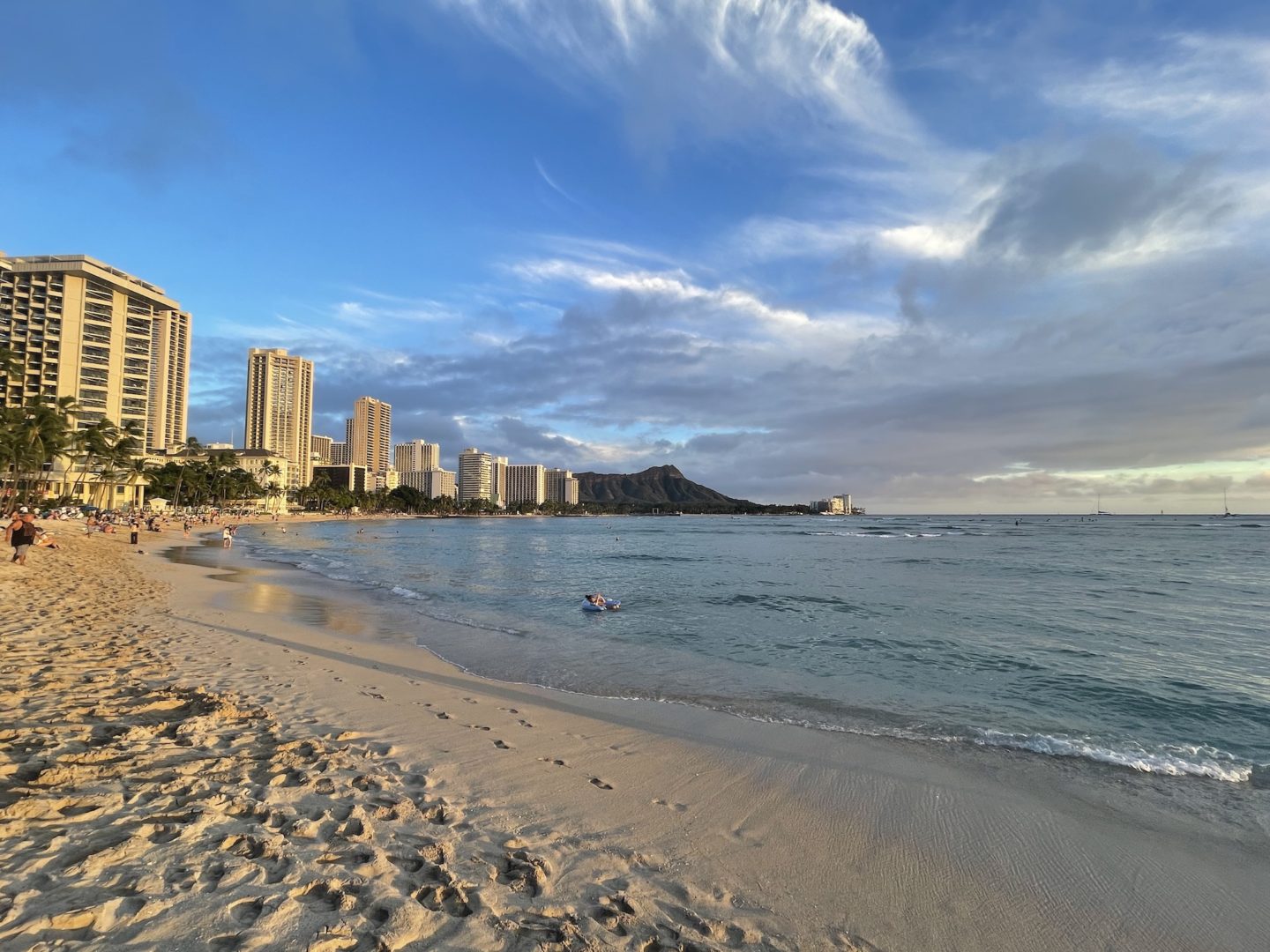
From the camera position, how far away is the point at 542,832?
15.1 feet

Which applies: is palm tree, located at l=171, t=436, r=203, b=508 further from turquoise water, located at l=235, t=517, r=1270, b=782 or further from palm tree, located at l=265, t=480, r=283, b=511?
turquoise water, located at l=235, t=517, r=1270, b=782

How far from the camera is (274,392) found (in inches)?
7781

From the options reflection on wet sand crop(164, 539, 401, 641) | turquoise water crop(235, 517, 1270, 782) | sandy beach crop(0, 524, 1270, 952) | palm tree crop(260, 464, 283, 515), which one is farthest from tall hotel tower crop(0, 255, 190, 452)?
sandy beach crop(0, 524, 1270, 952)

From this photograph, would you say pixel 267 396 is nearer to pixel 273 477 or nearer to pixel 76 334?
pixel 273 477

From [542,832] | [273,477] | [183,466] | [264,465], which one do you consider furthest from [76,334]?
[542,832]

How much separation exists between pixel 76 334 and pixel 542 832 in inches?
4456

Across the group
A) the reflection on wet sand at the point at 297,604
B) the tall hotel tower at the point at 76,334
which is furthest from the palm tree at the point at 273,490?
the reflection on wet sand at the point at 297,604

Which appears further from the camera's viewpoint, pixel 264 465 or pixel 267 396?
pixel 267 396

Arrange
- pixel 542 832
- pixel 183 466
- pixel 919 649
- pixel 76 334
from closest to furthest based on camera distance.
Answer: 1. pixel 542 832
2. pixel 919 649
3. pixel 76 334
4. pixel 183 466

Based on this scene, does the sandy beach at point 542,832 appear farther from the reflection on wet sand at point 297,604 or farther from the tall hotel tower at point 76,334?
the tall hotel tower at point 76,334

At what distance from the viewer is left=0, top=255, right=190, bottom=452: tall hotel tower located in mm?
84625

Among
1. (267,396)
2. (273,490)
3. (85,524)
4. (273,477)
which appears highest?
(267,396)

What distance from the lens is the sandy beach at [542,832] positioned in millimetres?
3305

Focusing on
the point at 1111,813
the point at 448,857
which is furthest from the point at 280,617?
the point at 1111,813
